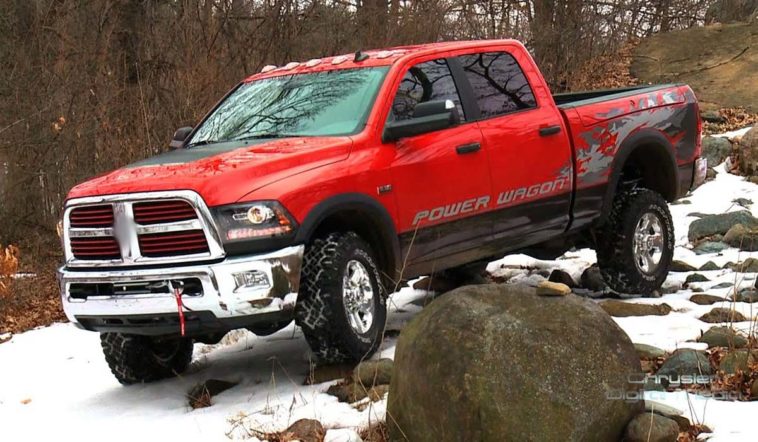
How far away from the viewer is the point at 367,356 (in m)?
5.40

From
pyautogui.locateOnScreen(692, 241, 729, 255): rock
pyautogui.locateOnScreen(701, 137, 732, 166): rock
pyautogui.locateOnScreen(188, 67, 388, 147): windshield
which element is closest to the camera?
pyautogui.locateOnScreen(188, 67, 388, 147): windshield

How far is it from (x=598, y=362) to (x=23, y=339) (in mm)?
5847

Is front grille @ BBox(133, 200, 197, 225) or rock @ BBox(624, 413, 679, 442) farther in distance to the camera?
front grille @ BBox(133, 200, 197, 225)

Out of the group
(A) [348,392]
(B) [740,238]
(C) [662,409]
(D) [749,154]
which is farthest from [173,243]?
(D) [749,154]

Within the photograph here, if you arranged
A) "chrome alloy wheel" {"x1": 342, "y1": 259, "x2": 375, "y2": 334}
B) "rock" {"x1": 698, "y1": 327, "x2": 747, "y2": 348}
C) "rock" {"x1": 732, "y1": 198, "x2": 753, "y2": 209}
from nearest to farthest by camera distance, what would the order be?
"rock" {"x1": 698, "y1": 327, "x2": 747, "y2": 348} → "chrome alloy wheel" {"x1": 342, "y1": 259, "x2": 375, "y2": 334} → "rock" {"x1": 732, "y1": 198, "x2": 753, "y2": 209}

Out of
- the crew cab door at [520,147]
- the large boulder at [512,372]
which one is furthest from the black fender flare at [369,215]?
the large boulder at [512,372]

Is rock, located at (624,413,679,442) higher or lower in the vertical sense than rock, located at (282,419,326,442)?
higher

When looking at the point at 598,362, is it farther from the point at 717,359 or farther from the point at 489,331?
the point at 717,359

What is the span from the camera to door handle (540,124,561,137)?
6.66m

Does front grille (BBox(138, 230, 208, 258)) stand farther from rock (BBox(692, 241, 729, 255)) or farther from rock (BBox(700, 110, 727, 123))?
rock (BBox(700, 110, 727, 123))

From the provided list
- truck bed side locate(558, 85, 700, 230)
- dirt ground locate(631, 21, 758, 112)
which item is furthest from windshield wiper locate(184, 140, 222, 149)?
dirt ground locate(631, 21, 758, 112)

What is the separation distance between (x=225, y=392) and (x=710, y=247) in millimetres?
5522

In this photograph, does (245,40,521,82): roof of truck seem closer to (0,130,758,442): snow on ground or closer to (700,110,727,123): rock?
(0,130,758,442): snow on ground

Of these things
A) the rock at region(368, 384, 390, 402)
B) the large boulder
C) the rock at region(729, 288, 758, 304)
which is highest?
the large boulder
